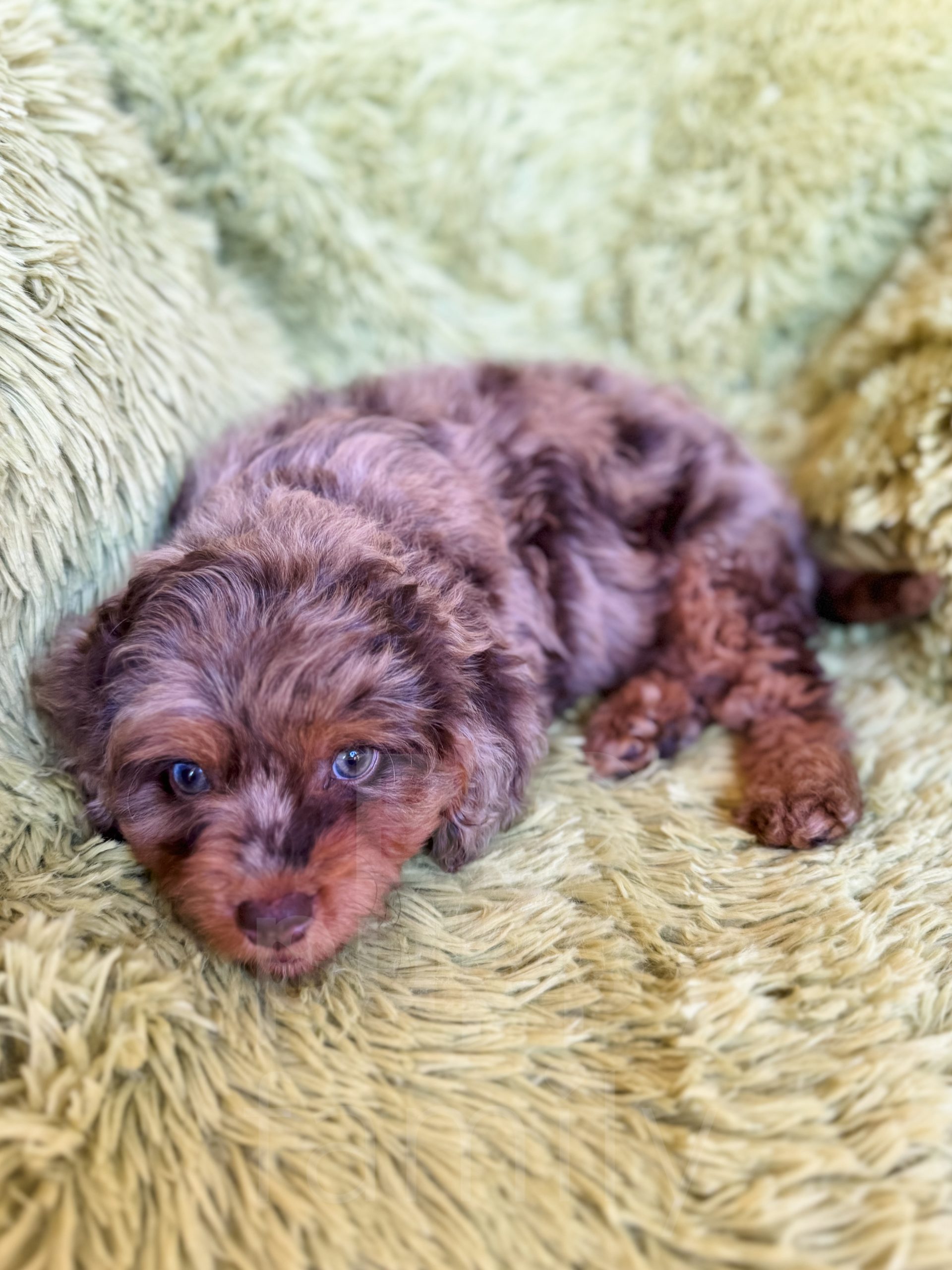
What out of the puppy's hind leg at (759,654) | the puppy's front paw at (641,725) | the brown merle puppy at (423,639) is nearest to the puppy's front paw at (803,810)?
the brown merle puppy at (423,639)

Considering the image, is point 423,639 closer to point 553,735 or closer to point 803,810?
point 553,735

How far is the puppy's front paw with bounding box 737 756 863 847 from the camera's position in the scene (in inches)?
78.1

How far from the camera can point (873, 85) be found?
2.69 meters

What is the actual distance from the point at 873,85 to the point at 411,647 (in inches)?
84.2

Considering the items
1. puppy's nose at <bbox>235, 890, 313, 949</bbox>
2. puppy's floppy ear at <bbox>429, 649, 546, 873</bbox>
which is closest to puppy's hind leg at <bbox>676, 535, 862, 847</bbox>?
puppy's floppy ear at <bbox>429, 649, 546, 873</bbox>

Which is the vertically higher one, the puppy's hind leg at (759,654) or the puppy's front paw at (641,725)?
the puppy's hind leg at (759,654)

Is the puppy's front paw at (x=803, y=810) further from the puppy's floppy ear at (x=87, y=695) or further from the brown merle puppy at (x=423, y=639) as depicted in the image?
the puppy's floppy ear at (x=87, y=695)

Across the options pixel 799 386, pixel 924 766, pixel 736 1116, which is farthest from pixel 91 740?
pixel 799 386

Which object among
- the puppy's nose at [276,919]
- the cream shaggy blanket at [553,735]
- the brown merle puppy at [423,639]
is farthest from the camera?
the brown merle puppy at [423,639]

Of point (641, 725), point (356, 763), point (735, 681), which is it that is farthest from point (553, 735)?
point (356, 763)

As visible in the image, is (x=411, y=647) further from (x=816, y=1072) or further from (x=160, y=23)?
(x=160, y=23)

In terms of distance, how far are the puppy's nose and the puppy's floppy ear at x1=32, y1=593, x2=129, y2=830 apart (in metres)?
0.42

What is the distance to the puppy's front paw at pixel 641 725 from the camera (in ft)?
7.46

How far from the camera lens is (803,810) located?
2000 millimetres
